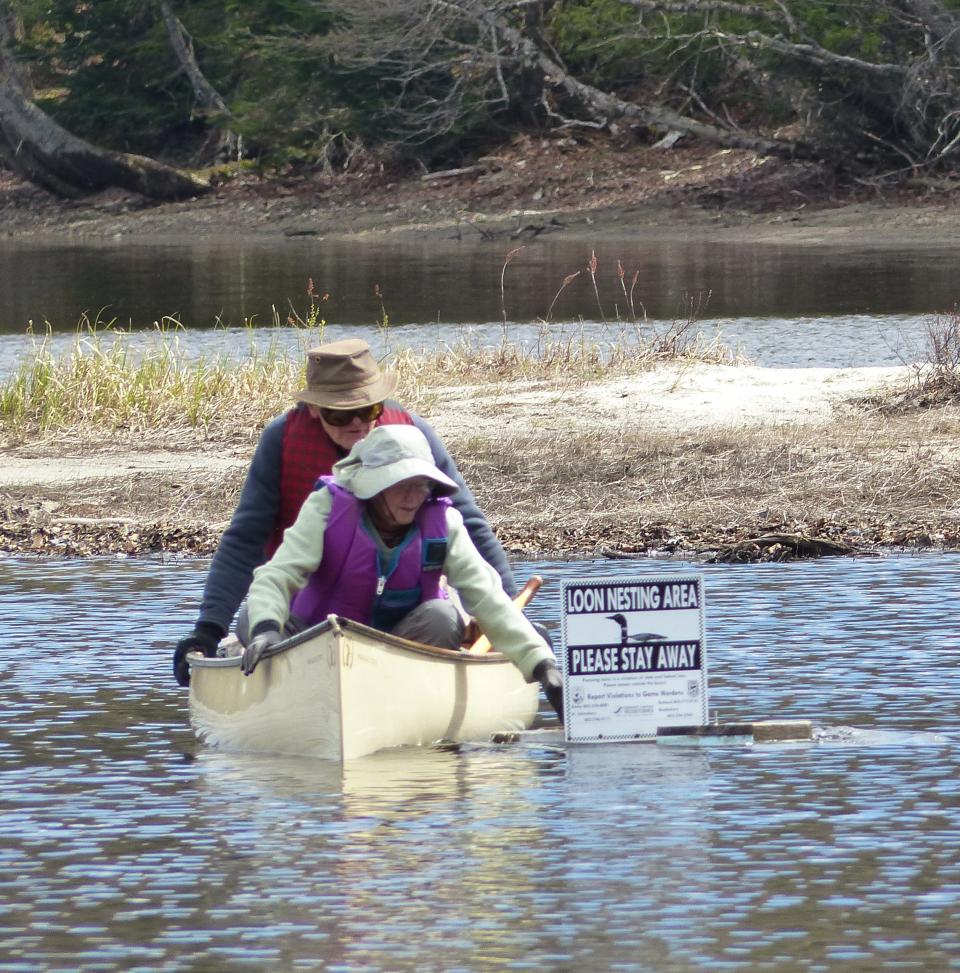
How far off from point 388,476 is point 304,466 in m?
0.78

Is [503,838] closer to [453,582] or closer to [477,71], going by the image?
[453,582]

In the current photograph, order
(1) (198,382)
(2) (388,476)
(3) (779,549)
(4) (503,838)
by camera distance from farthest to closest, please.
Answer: (1) (198,382) → (3) (779,549) → (2) (388,476) → (4) (503,838)

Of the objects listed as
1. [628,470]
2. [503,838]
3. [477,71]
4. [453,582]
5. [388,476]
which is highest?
[477,71]

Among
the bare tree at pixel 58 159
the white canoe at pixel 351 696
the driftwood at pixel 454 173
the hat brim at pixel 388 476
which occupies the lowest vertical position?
the white canoe at pixel 351 696

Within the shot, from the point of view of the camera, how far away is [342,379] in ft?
25.1

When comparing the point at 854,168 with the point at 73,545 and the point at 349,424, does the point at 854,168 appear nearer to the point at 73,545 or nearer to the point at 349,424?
the point at 73,545

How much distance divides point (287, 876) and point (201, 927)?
497 millimetres

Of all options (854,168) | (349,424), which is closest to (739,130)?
(854,168)

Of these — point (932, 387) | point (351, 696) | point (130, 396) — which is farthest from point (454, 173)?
point (351, 696)

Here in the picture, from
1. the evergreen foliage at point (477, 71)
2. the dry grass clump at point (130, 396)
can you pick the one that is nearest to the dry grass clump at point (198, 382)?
the dry grass clump at point (130, 396)

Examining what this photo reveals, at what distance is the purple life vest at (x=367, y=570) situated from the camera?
7.30 meters

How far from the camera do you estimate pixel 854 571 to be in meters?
11.4

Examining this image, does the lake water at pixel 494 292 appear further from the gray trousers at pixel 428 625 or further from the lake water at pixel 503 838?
the gray trousers at pixel 428 625

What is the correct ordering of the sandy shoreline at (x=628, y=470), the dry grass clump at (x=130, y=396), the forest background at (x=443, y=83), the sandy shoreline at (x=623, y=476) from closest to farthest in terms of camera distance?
the sandy shoreline at (x=623, y=476)
the sandy shoreline at (x=628, y=470)
the dry grass clump at (x=130, y=396)
the forest background at (x=443, y=83)
